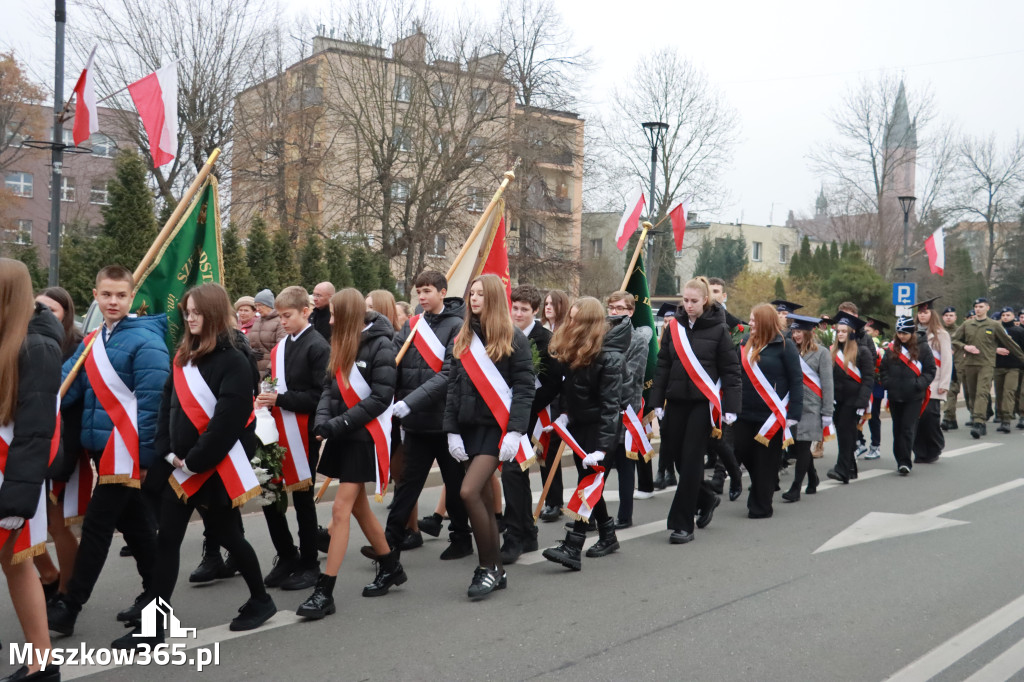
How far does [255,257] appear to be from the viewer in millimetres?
22391

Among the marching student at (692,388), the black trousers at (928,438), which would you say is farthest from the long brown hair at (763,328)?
the black trousers at (928,438)

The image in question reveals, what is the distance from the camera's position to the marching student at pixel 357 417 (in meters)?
5.62

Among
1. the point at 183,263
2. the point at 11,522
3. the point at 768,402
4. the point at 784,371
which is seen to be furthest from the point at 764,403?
the point at 11,522

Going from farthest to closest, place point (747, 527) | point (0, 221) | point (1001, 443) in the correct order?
point (0, 221) → point (1001, 443) → point (747, 527)

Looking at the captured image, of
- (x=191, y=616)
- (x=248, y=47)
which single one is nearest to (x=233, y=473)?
(x=191, y=616)

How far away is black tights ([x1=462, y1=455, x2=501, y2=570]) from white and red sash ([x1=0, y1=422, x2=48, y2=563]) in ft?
7.57

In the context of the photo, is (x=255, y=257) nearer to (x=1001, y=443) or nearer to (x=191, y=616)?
(x=1001, y=443)

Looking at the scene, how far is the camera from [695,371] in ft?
24.3

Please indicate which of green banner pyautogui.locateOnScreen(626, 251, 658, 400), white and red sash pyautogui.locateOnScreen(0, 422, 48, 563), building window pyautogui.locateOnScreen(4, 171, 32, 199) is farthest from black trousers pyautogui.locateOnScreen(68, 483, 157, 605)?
building window pyautogui.locateOnScreen(4, 171, 32, 199)

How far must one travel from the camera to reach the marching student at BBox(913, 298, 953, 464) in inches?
475

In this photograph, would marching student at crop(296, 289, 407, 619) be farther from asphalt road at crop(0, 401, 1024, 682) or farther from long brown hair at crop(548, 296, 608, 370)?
long brown hair at crop(548, 296, 608, 370)

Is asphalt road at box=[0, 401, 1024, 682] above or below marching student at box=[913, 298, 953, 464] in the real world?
below

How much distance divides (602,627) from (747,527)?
122 inches

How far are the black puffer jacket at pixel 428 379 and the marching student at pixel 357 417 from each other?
349 millimetres
